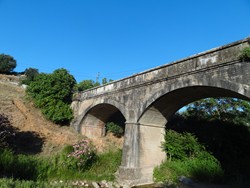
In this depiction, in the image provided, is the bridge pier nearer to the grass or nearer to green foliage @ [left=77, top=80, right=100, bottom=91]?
the grass

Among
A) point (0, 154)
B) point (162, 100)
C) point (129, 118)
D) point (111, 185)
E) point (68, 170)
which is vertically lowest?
point (111, 185)

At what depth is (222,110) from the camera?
A: 14391 millimetres

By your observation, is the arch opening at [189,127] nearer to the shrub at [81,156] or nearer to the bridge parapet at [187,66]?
the bridge parapet at [187,66]

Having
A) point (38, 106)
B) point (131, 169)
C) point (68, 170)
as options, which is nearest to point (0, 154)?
point (68, 170)

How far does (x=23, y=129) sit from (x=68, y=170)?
592cm

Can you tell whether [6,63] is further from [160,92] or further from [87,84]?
[160,92]

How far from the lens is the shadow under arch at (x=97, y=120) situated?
14953 mm

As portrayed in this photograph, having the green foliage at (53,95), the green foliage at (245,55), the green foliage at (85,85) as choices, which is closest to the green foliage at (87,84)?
the green foliage at (85,85)

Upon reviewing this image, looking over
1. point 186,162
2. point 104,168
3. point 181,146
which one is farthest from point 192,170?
point 104,168

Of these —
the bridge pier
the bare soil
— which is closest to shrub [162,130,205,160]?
the bridge pier

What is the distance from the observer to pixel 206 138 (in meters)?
11.4

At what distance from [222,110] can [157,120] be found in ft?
20.3

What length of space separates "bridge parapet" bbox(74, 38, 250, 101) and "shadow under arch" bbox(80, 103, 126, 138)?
8.80 feet

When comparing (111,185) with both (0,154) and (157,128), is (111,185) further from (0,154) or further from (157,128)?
(0,154)
